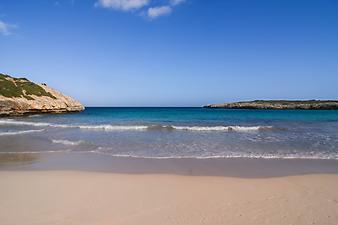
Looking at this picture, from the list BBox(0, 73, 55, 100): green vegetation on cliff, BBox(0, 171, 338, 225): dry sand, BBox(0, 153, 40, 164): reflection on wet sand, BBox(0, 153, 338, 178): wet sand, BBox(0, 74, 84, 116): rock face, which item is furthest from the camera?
BBox(0, 73, 55, 100): green vegetation on cliff

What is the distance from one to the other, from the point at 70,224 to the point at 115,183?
2.63 meters

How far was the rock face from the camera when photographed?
4498 cm

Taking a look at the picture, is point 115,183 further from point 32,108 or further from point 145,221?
point 32,108

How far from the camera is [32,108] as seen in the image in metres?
49.4

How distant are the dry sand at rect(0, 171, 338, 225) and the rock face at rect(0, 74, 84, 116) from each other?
41.5 m

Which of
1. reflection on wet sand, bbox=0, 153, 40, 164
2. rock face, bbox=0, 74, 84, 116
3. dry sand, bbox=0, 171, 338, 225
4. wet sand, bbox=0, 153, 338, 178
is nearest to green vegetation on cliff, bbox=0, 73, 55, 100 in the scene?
rock face, bbox=0, 74, 84, 116

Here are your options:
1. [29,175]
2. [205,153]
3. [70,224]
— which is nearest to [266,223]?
[70,224]

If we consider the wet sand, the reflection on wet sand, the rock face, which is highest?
the rock face

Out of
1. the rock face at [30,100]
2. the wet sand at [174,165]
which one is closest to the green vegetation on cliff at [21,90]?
the rock face at [30,100]

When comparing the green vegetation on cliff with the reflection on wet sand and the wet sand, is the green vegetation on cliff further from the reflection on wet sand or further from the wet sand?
the wet sand

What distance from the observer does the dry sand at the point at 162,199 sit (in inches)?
196

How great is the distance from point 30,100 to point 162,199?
49716mm

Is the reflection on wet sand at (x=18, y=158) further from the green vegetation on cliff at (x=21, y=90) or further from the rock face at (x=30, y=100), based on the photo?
the green vegetation on cliff at (x=21, y=90)

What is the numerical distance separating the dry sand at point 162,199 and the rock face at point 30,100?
41504 mm
